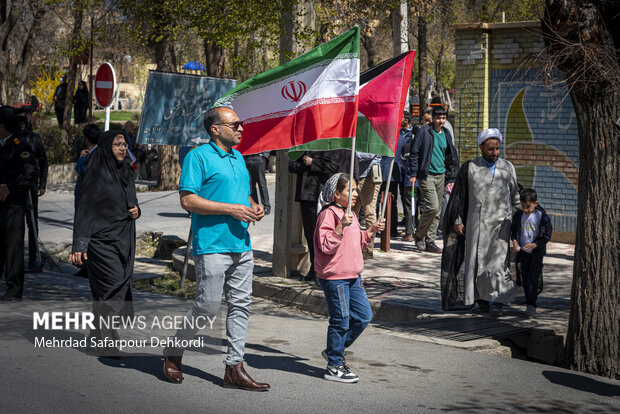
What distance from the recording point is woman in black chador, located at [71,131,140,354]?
7.02 metres

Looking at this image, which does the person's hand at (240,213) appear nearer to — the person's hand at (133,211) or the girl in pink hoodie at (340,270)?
the girl in pink hoodie at (340,270)

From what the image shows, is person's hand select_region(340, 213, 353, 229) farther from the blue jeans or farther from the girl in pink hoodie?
the blue jeans

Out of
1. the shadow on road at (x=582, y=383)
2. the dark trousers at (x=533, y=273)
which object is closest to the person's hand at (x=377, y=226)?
the shadow on road at (x=582, y=383)

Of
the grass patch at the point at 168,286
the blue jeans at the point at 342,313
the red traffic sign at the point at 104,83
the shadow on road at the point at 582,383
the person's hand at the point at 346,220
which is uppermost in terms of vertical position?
the red traffic sign at the point at 104,83

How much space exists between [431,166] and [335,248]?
7181mm

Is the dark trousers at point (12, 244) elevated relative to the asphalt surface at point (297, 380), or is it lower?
elevated

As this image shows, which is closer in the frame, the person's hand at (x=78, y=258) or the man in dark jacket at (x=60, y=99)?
the person's hand at (x=78, y=258)

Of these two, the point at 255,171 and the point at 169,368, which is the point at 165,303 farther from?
the point at 255,171

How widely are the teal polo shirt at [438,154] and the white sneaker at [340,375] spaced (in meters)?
7.20

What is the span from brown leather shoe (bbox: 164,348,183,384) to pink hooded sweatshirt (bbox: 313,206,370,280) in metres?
1.15

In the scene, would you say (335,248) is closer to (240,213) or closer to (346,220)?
(346,220)

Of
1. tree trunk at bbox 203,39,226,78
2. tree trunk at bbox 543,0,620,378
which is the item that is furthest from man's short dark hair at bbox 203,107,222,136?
tree trunk at bbox 203,39,226,78

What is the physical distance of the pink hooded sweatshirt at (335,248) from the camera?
6.31 metres

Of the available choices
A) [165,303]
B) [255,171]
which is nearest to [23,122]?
[165,303]
